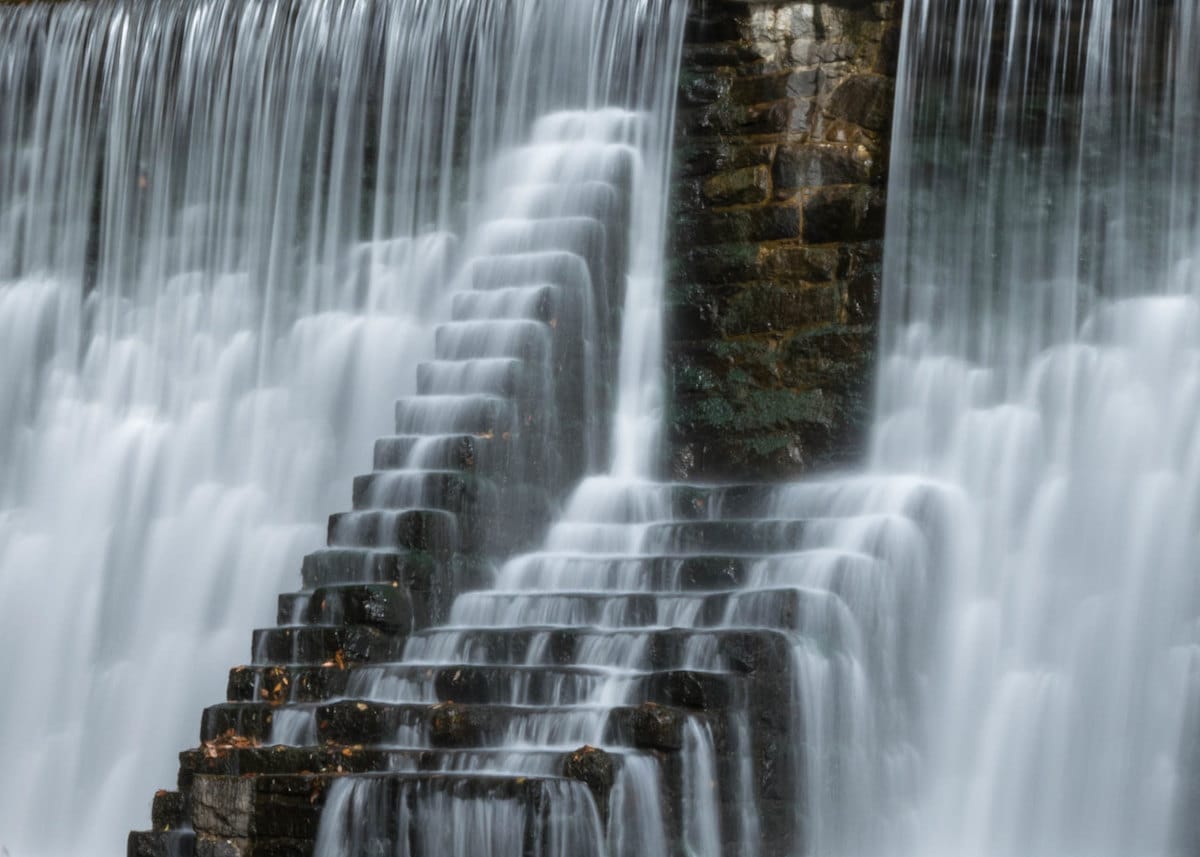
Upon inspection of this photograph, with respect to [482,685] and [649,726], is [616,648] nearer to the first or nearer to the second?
[482,685]

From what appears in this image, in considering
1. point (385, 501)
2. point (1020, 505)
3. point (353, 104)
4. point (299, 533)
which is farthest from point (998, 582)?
point (353, 104)

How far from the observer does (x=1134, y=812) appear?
53.9ft

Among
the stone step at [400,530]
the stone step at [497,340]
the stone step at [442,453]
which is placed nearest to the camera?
the stone step at [400,530]

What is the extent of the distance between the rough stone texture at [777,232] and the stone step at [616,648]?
4758 mm

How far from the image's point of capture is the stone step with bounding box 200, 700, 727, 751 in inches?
584

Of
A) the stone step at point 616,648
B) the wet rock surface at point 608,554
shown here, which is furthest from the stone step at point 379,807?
the stone step at point 616,648

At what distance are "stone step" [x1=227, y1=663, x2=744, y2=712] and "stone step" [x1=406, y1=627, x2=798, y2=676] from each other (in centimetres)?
25

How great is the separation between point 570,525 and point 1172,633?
17.8 ft

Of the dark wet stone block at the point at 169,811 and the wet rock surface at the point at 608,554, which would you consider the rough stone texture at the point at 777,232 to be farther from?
the dark wet stone block at the point at 169,811

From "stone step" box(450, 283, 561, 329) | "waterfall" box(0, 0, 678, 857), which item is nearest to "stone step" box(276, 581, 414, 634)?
"waterfall" box(0, 0, 678, 857)

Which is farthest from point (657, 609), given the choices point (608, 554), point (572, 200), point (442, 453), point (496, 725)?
point (572, 200)

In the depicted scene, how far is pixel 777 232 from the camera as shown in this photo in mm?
21047

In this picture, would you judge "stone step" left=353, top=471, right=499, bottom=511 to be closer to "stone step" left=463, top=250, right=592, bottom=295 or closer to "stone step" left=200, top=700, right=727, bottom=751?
"stone step" left=463, top=250, right=592, bottom=295

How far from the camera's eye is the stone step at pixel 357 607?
17.1 m
